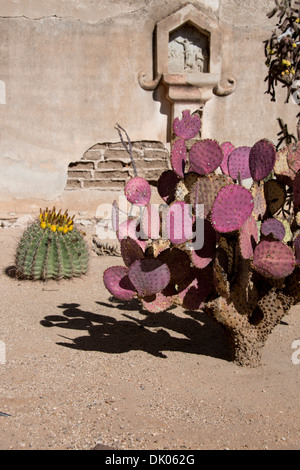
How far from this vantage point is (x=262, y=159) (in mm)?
2666

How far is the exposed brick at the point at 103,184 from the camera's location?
23.3ft

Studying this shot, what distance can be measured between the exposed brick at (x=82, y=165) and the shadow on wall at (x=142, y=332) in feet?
11.4

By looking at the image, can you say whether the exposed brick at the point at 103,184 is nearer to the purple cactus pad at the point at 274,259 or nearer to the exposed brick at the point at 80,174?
the exposed brick at the point at 80,174

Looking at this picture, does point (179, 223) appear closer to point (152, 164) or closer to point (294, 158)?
point (294, 158)

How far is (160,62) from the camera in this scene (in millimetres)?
6793

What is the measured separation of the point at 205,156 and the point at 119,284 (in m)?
0.85

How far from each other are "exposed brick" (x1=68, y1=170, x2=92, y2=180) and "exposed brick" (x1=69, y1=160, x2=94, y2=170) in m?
0.05

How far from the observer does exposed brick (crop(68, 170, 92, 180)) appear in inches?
277

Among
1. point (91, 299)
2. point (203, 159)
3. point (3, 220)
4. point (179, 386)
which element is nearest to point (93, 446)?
point (179, 386)

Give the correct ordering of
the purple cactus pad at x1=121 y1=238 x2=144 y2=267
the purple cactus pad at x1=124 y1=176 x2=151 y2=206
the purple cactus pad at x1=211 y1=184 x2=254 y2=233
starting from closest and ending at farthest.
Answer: the purple cactus pad at x1=211 y1=184 x2=254 y2=233 → the purple cactus pad at x1=121 y1=238 x2=144 y2=267 → the purple cactus pad at x1=124 y1=176 x2=151 y2=206

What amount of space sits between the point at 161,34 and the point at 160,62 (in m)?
0.35

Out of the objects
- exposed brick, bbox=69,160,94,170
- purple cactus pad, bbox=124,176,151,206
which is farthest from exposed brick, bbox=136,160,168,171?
purple cactus pad, bbox=124,176,151,206

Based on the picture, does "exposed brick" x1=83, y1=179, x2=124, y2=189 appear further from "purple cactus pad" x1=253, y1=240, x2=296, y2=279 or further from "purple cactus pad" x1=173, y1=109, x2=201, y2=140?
"purple cactus pad" x1=253, y1=240, x2=296, y2=279

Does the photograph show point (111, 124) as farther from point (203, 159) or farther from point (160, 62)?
point (203, 159)
